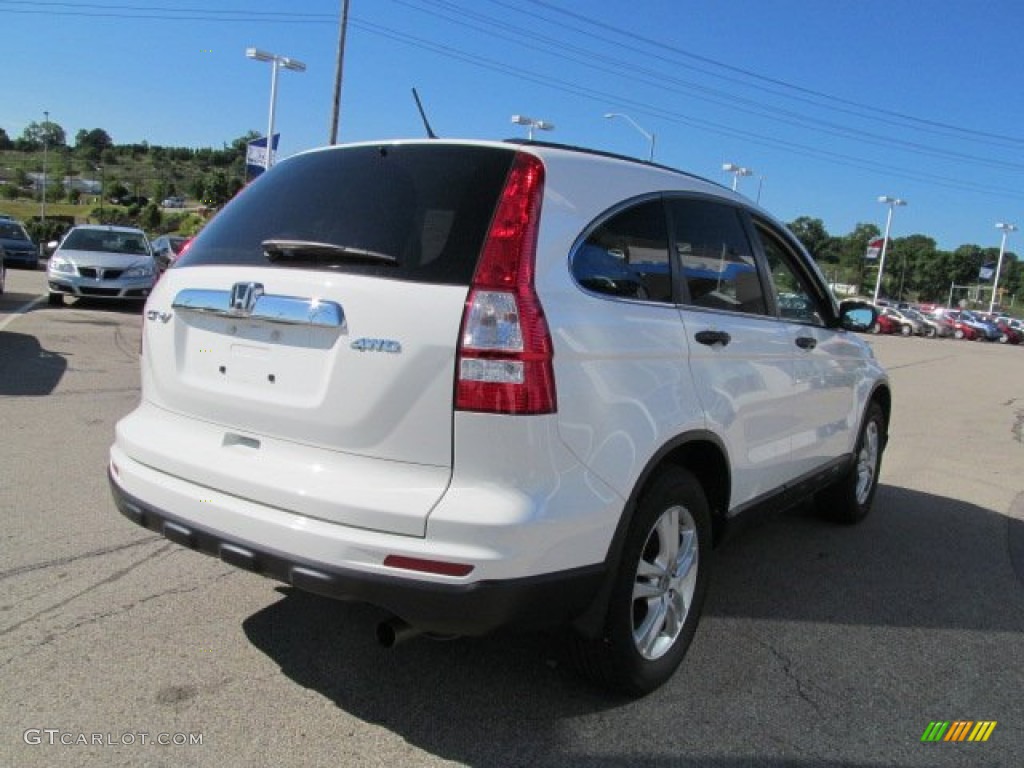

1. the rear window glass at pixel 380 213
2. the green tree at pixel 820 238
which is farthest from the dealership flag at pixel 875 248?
the rear window glass at pixel 380 213

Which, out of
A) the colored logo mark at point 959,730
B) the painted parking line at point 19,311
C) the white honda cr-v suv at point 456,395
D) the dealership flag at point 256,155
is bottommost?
the painted parking line at point 19,311

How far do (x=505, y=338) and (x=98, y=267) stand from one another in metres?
14.6

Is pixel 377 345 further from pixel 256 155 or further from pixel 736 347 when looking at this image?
pixel 256 155

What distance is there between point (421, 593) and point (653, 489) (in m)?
0.97

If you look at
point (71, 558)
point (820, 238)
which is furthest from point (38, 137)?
point (71, 558)

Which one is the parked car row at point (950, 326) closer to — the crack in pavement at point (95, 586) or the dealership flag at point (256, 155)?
the dealership flag at point (256, 155)

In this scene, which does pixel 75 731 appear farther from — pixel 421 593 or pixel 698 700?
pixel 698 700

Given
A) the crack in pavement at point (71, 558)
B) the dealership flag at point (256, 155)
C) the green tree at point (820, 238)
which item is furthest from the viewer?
the green tree at point (820, 238)

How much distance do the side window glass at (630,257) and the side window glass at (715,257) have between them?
0.50ft

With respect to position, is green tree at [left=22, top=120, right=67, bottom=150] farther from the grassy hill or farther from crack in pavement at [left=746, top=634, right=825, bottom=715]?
crack in pavement at [left=746, top=634, right=825, bottom=715]

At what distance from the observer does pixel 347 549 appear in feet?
7.86

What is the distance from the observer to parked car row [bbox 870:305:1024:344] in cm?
5047

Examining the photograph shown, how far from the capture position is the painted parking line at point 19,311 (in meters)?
12.1

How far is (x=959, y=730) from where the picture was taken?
3076 millimetres
